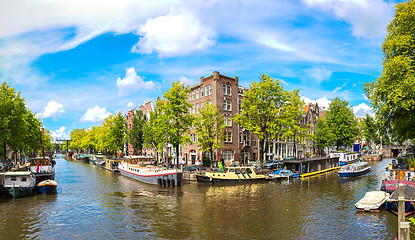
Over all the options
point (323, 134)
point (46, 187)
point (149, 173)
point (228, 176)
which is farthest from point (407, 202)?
point (323, 134)

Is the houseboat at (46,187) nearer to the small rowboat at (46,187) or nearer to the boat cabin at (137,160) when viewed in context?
the small rowboat at (46,187)

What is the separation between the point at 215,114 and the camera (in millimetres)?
54594

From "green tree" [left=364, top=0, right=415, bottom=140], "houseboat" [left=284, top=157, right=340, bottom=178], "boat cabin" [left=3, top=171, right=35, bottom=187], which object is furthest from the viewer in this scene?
"houseboat" [left=284, top=157, right=340, bottom=178]

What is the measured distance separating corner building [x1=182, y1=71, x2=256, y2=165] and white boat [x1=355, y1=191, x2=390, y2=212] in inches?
1450

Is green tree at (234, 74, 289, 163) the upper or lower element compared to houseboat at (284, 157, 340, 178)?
upper

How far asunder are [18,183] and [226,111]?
143ft

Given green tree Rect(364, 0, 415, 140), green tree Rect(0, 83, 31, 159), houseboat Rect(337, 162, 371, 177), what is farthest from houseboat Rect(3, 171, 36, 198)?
houseboat Rect(337, 162, 371, 177)

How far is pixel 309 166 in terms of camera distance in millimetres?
60844

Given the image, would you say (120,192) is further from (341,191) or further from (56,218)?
(341,191)

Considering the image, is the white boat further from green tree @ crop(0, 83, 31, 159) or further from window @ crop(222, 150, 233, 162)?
green tree @ crop(0, 83, 31, 159)

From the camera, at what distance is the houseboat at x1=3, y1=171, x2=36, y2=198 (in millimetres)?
33406

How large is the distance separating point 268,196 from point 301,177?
21211 millimetres

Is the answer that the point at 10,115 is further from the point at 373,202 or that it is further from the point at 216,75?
the point at 373,202

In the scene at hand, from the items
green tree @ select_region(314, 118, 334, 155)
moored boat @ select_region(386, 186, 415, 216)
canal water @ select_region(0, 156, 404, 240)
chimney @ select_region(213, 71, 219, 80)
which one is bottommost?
canal water @ select_region(0, 156, 404, 240)
